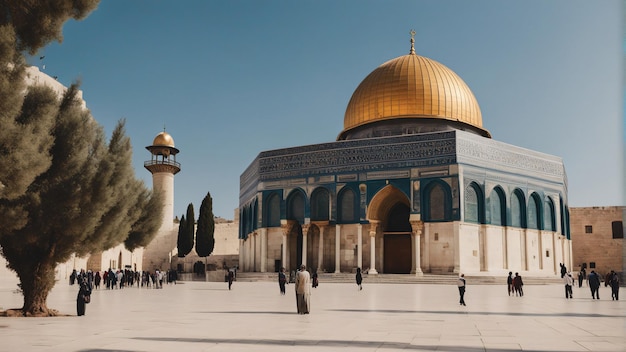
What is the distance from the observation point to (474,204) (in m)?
28.4

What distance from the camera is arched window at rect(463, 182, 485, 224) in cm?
2798

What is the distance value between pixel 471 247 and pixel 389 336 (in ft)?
68.1

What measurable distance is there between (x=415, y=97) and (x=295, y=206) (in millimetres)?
7909

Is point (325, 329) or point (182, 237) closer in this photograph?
point (325, 329)

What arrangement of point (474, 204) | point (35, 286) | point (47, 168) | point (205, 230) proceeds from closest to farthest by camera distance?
point (47, 168)
point (35, 286)
point (474, 204)
point (205, 230)

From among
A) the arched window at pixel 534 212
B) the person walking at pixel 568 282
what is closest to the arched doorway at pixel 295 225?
the arched window at pixel 534 212

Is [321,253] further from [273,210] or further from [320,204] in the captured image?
[273,210]

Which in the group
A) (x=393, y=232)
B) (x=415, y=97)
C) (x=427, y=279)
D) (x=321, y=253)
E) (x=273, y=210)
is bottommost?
(x=427, y=279)

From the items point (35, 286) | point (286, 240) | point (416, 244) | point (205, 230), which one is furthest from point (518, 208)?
point (35, 286)

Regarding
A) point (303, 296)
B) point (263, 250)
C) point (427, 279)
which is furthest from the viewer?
point (263, 250)

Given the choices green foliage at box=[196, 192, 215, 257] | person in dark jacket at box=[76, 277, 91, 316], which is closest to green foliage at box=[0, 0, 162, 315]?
person in dark jacket at box=[76, 277, 91, 316]

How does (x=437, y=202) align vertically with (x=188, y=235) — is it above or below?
above

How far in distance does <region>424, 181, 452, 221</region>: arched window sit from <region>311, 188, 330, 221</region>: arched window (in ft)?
15.9

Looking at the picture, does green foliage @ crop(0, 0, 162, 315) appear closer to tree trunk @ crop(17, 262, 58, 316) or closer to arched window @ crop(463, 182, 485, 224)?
tree trunk @ crop(17, 262, 58, 316)
